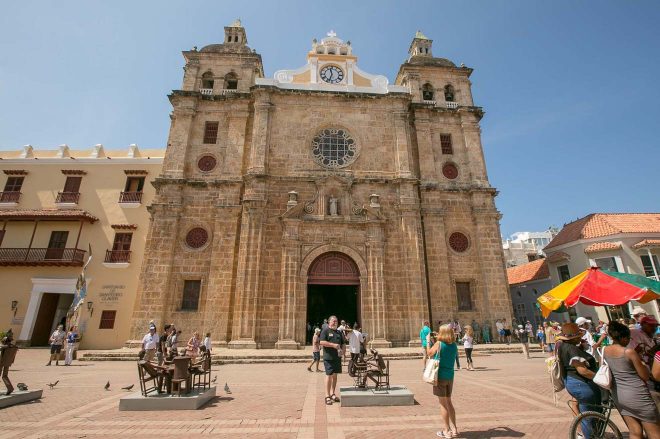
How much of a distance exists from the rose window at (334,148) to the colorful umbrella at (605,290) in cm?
1457

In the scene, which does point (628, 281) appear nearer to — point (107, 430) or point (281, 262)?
point (107, 430)

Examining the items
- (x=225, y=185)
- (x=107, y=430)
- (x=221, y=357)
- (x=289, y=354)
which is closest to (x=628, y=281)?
(x=107, y=430)

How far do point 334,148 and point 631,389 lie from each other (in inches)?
750

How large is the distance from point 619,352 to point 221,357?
45.2 feet

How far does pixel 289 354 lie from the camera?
14812 mm

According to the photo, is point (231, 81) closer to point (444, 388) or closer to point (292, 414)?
point (292, 414)

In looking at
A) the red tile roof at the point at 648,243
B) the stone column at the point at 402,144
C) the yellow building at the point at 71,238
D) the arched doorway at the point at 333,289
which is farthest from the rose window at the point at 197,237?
the red tile roof at the point at 648,243

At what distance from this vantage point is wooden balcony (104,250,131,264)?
19938 mm

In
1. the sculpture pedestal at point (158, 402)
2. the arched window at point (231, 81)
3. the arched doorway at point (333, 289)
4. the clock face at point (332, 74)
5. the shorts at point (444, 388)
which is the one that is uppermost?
the clock face at point (332, 74)

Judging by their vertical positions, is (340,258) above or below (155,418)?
above

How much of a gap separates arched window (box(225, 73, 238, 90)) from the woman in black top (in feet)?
77.8

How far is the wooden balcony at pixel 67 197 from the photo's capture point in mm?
21656

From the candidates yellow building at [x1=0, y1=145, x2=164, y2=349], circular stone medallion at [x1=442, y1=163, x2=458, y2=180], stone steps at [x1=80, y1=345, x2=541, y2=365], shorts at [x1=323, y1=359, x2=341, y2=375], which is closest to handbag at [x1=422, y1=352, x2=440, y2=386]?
shorts at [x1=323, y1=359, x2=341, y2=375]

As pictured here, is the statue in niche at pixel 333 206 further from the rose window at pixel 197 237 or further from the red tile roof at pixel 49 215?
the red tile roof at pixel 49 215
